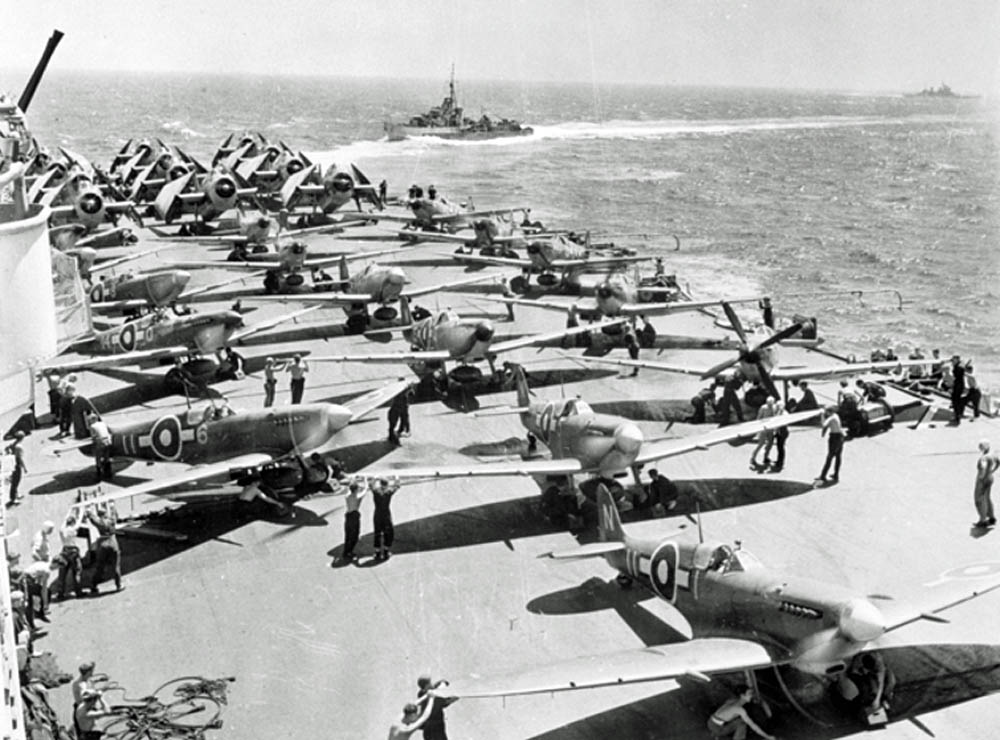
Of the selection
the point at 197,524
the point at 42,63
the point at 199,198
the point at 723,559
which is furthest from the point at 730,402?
the point at 199,198

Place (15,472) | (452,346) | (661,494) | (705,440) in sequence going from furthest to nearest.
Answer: (452,346), (15,472), (705,440), (661,494)

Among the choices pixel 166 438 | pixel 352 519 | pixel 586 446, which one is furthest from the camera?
pixel 166 438

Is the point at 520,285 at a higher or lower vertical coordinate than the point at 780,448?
higher

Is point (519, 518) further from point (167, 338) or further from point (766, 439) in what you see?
point (167, 338)

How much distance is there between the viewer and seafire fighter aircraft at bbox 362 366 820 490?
20672 mm

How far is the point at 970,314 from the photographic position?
58.2m

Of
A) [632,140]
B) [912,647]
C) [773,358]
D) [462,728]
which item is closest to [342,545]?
[462,728]

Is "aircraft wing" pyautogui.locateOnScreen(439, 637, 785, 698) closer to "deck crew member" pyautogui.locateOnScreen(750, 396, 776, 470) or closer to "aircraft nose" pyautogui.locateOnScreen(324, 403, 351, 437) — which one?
"aircraft nose" pyautogui.locateOnScreen(324, 403, 351, 437)

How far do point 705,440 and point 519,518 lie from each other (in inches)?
172

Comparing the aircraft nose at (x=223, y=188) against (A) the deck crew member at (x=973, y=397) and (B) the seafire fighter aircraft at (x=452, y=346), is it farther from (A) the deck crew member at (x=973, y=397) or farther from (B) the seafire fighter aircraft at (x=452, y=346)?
(A) the deck crew member at (x=973, y=397)

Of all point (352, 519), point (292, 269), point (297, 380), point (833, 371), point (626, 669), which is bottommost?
point (352, 519)

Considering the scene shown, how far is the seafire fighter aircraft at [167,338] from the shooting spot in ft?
97.7

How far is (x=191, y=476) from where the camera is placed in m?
20.6

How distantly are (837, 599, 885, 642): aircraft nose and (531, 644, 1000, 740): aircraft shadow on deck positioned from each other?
5.74 feet
